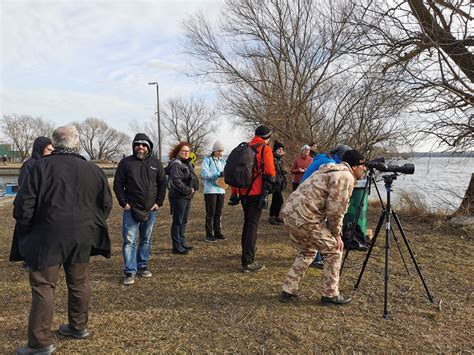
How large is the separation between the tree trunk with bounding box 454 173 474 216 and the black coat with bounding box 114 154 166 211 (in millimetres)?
6349

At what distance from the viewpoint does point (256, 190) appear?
437cm

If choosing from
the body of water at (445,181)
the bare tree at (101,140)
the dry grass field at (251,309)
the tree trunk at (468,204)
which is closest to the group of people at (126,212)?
the dry grass field at (251,309)

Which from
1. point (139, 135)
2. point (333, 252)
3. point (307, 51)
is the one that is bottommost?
point (333, 252)

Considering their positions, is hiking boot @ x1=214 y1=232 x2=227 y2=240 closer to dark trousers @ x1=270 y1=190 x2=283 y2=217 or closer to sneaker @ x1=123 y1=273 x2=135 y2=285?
dark trousers @ x1=270 y1=190 x2=283 y2=217

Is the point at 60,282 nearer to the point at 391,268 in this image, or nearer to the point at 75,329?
the point at 75,329

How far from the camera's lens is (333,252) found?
137 inches

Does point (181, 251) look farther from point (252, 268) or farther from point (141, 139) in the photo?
point (141, 139)

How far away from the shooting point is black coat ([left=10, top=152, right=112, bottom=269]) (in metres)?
2.65

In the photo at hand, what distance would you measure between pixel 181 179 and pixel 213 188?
84 cm

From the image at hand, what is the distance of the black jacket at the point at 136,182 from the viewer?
13.8ft

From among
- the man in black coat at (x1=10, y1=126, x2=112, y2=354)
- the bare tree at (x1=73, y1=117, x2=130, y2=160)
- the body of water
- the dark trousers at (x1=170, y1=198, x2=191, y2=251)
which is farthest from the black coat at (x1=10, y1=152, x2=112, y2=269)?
the bare tree at (x1=73, y1=117, x2=130, y2=160)

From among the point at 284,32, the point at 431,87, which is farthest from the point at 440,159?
the point at 284,32

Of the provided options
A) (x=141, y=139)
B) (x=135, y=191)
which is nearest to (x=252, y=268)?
(x=135, y=191)

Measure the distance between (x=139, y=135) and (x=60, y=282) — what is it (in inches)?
80.8
